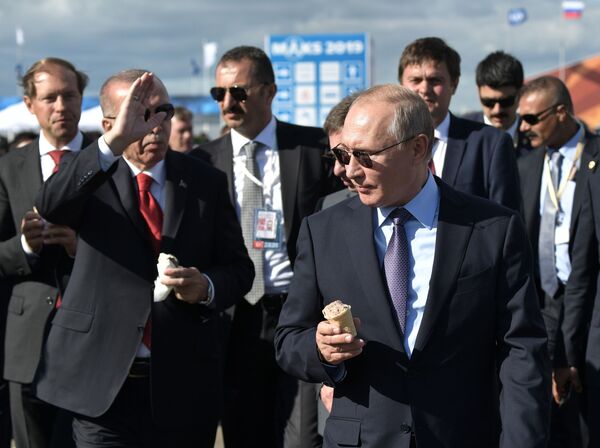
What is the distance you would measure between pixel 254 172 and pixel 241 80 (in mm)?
626

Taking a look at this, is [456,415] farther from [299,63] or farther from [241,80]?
[299,63]

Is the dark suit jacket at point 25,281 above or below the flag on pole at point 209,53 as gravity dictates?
below

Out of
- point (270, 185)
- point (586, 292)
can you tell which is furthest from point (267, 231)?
point (586, 292)

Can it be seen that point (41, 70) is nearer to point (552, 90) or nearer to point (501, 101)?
point (552, 90)

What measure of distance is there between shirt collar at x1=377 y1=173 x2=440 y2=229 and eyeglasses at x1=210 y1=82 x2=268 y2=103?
269 centimetres

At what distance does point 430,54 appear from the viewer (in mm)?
5594

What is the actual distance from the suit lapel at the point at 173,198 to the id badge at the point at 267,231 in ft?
3.55

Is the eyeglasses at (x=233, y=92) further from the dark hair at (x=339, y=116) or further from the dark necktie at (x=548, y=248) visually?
the dark necktie at (x=548, y=248)

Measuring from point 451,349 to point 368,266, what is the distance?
0.40m

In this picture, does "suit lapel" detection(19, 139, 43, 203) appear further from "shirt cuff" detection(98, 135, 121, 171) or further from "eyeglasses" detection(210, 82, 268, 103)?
"shirt cuff" detection(98, 135, 121, 171)

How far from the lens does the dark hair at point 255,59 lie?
6137mm

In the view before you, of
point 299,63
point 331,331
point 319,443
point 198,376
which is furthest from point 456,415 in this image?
point 299,63

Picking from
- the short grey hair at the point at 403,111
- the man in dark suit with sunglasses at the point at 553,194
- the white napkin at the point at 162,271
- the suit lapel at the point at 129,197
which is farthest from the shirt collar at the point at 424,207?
the man in dark suit with sunglasses at the point at 553,194

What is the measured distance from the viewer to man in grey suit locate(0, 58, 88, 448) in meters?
5.06
